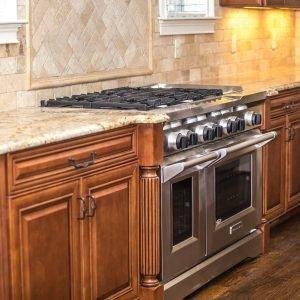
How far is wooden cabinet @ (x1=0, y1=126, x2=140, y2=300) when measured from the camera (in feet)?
9.01

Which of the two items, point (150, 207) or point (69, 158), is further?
point (150, 207)

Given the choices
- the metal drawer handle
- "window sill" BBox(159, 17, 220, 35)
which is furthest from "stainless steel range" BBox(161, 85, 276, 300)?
"window sill" BBox(159, 17, 220, 35)

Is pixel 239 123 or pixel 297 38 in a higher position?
pixel 297 38

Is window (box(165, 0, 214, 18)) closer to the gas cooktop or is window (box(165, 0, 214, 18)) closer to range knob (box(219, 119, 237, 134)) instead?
the gas cooktop

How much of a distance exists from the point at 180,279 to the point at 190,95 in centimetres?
98

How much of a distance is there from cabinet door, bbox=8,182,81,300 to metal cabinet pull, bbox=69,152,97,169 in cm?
7

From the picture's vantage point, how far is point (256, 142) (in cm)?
416

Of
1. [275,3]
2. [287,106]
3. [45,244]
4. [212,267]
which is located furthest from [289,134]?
[45,244]

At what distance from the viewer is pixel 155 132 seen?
3.40 m

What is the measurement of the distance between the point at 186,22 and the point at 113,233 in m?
2.21

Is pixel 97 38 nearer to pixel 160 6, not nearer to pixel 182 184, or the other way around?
pixel 160 6

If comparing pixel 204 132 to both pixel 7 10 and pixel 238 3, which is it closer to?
pixel 7 10

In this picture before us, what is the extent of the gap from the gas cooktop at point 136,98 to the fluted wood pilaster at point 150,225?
0.35 metres

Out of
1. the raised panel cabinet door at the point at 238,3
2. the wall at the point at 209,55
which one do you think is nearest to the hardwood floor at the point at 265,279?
the wall at the point at 209,55
